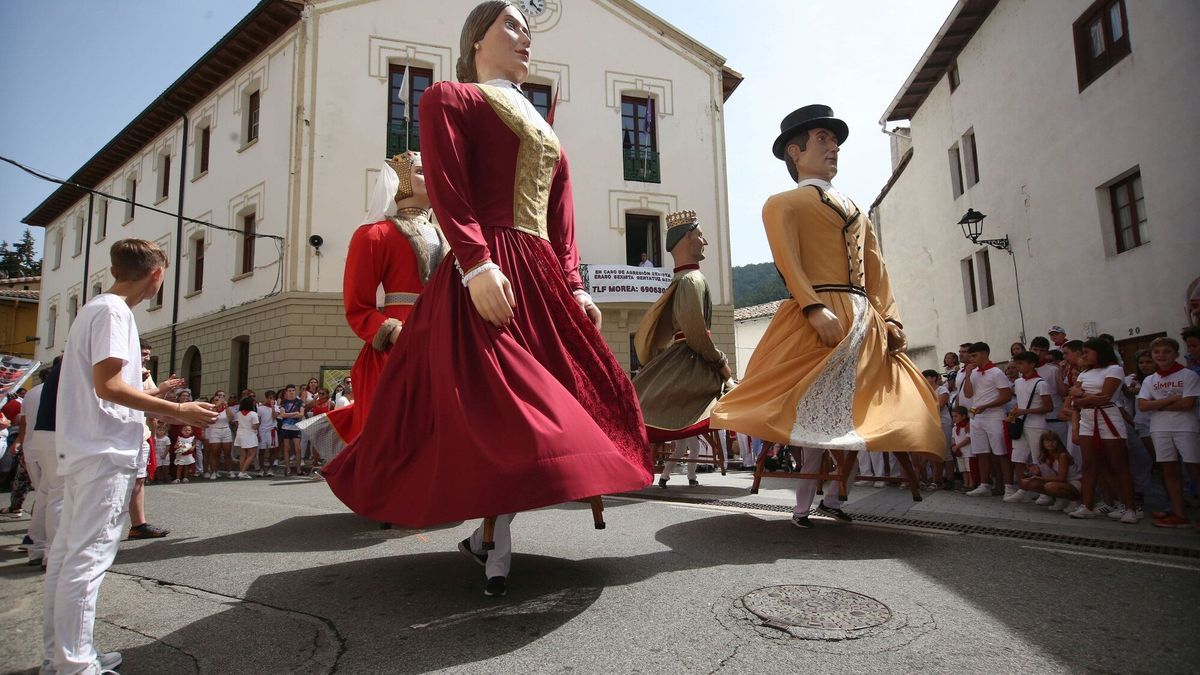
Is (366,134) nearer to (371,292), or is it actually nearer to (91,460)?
(371,292)

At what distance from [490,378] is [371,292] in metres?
2.28

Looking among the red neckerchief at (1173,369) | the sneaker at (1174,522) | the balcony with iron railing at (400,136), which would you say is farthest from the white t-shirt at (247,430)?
the red neckerchief at (1173,369)

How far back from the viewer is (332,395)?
16.1 metres

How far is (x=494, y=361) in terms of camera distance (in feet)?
8.61

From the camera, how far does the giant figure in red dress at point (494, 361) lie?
242 cm

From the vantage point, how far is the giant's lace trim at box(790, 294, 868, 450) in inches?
148

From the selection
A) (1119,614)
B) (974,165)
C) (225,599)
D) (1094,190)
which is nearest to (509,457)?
(225,599)

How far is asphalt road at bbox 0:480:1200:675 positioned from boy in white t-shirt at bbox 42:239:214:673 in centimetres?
24

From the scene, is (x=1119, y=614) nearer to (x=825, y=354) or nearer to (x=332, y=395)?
(x=825, y=354)

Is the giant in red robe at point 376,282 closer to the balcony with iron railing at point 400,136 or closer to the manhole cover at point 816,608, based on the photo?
the manhole cover at point 816,608

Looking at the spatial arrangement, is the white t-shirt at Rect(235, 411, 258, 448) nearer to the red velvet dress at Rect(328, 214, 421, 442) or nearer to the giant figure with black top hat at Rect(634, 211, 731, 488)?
the giant figure with black top hat at Rect(634, 211, 731, 488)

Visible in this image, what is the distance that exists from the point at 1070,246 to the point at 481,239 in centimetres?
1373

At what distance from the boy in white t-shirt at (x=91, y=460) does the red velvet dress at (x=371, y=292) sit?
219 centimetres

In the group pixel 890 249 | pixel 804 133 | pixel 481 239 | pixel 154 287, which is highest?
pixel 890 249
